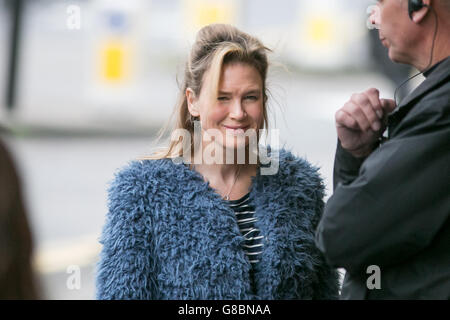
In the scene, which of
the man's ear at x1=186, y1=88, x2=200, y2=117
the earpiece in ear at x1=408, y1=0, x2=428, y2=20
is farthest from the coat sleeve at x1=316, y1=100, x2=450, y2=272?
the man's ear at x1=186, y1=88, x2=200, y2=117

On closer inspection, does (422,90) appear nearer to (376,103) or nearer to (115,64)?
(376,103)

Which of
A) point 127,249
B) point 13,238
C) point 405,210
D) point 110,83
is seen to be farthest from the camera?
point 110,83

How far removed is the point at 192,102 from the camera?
180 centimetres

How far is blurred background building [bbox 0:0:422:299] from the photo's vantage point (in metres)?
5.81

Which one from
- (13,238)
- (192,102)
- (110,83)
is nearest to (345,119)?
(192,102)

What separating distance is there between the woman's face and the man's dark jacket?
42 centimetres

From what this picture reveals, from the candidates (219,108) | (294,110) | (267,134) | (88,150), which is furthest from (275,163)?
(294,110)

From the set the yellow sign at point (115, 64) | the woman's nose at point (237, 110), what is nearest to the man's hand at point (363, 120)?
the woman's nose at point (237, 110)

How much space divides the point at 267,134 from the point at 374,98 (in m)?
0.48

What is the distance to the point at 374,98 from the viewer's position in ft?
4.72

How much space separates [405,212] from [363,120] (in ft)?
0.79

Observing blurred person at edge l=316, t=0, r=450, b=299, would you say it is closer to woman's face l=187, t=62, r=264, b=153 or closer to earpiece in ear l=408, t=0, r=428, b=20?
earpiece in ear l=408, t=0, r=428, b=20

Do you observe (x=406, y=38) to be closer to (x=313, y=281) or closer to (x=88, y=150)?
(x=313, y=281)

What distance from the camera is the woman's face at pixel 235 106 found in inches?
66.2
